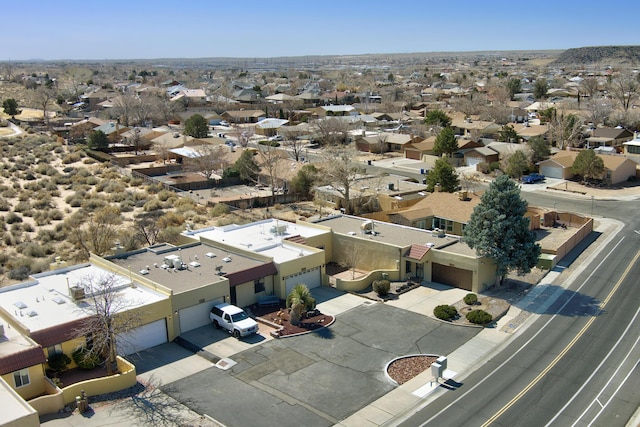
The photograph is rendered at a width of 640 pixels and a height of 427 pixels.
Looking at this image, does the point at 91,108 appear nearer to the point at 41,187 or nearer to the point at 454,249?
the point at 41,187

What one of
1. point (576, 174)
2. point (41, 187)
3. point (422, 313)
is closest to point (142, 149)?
point (41, 187)

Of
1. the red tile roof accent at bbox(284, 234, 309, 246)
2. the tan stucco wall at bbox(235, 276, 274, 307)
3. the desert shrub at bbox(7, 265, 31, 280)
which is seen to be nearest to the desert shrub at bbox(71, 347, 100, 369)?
the tan stucco wall at bbox(235, 276, 274, 307)

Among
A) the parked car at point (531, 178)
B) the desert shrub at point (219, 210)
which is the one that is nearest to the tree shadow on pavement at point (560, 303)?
the desert shrub at point (219, 210)

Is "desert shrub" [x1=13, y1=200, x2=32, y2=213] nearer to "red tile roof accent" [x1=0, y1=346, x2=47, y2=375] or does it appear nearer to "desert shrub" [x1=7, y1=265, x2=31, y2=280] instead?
"desert shrub" [x1=7, y1=265, x2=31, y2=280]

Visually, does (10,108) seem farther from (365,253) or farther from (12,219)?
(365,253)

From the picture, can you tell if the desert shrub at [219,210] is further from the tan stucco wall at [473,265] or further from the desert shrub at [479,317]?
the desert shrub at [479,317]

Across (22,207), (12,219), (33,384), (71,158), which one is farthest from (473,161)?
(33,384)

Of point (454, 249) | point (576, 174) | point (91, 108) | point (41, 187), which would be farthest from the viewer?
point (91, 108)
